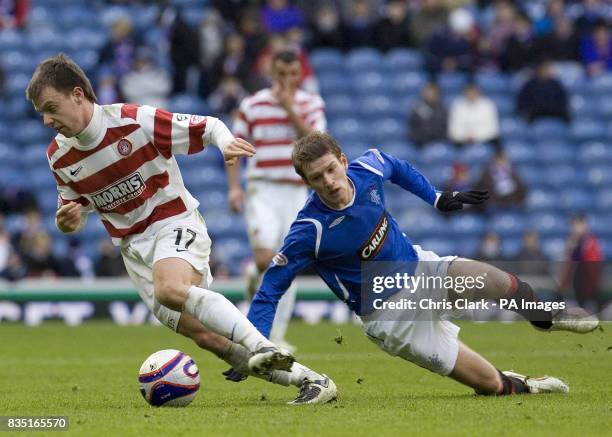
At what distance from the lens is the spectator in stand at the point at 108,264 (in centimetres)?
1661

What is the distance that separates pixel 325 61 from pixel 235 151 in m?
13.3

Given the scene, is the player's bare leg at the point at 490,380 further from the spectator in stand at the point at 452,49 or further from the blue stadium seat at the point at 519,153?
the spectator in stand at the point at 452,49

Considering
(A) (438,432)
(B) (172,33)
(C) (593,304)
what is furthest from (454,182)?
(A) (438,432)

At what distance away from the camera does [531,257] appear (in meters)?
16.6

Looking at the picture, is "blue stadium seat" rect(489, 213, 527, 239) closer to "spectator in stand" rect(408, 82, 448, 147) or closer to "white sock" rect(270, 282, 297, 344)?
"spectator in stand" rect(408, 82, 448, 147)

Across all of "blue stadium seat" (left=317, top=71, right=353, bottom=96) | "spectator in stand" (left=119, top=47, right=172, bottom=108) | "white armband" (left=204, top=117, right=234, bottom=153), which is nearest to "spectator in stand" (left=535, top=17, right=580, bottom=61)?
"blue stadium seat" (left=317, top=71, right=353, bottom=96)

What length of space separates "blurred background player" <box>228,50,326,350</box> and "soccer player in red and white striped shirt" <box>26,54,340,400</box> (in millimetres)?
3498

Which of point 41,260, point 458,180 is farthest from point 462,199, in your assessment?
point 458,180

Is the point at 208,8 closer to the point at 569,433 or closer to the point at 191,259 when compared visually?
the point at 191,259

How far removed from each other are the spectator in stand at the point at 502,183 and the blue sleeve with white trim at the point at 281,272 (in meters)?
10.5

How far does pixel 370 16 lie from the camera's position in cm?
2064

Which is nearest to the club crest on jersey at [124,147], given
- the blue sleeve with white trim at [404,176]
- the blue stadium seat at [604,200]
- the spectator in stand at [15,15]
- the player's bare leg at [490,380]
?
the blue sleeve with white trim at [404,176]

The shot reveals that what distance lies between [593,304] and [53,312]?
6.67 m

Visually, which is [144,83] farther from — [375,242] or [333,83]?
[375,242]
